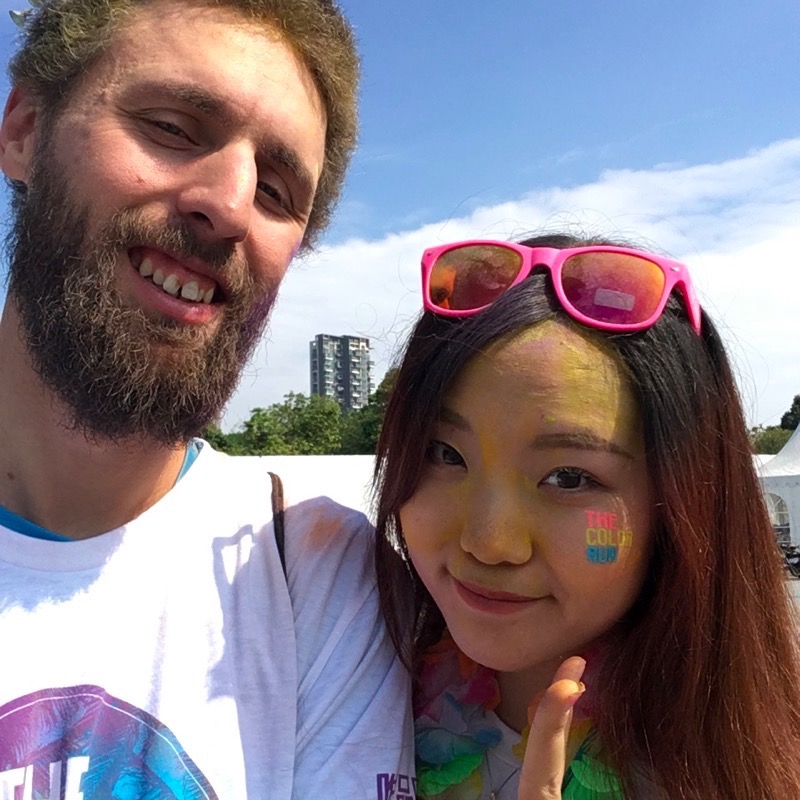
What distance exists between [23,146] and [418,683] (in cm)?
159

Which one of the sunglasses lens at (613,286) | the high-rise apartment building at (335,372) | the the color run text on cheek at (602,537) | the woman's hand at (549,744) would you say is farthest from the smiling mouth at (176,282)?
the high-rise apartment building at (335,372)

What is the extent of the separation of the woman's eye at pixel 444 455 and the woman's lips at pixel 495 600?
25 centimetres

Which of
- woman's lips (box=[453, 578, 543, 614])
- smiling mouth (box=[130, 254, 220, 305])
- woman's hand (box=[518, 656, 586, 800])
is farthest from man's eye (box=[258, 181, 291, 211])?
woman's hand (box=[518, 656, 586, 800])

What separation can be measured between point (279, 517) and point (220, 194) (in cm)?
71

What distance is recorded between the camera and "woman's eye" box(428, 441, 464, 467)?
154 centimetres

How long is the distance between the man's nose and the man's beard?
4 cm

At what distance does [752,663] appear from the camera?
1.48 metres

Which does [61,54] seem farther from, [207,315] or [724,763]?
[724,763]

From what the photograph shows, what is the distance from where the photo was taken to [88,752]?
1245 millimetres

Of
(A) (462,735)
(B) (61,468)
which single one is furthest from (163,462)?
(A) (462,735)

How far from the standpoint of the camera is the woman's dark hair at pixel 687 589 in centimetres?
143

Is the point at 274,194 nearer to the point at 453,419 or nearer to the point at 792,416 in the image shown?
the point at 453,419

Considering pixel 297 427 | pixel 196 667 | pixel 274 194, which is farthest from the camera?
pixel 297 427

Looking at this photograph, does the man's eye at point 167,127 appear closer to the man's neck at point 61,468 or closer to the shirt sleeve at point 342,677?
the man's neck at point 61,468
